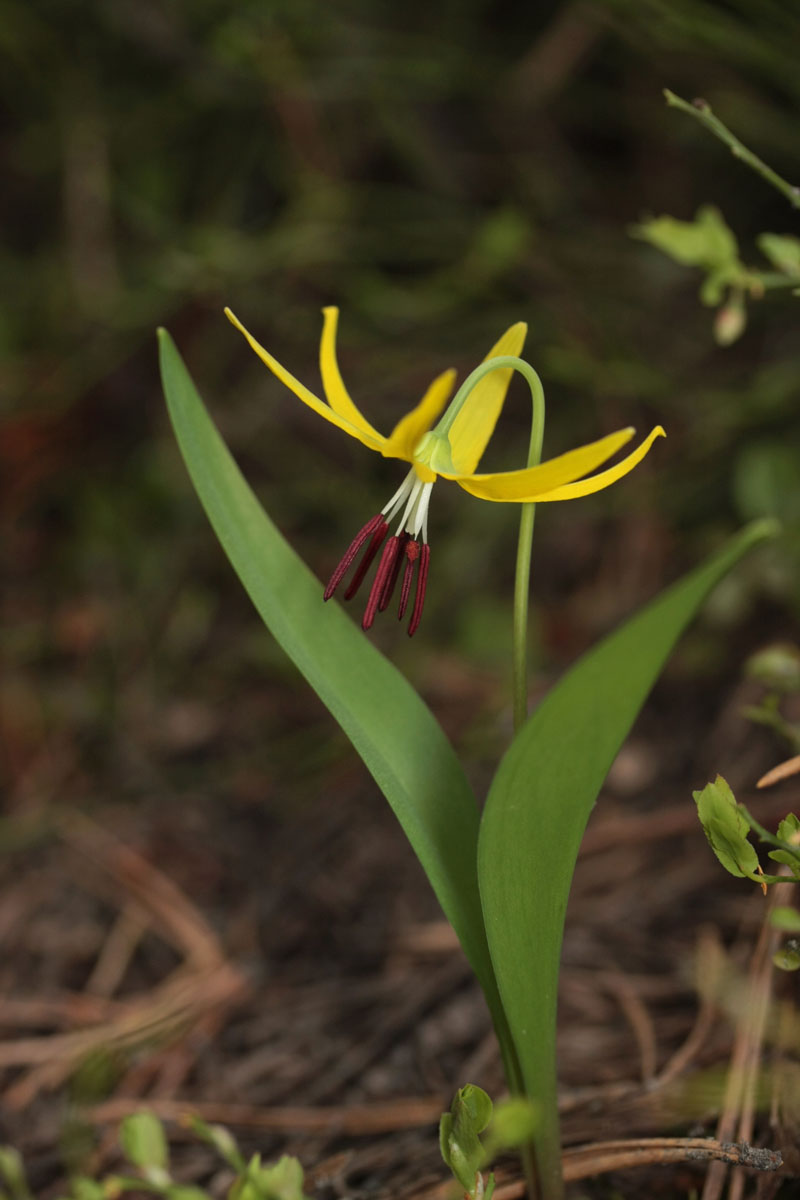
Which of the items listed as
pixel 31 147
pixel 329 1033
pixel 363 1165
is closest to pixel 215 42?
pixel 31 147

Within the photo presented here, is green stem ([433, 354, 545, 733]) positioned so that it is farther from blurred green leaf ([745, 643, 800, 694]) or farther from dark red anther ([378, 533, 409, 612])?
blurred green leaf ([745, 643, 800, 694])

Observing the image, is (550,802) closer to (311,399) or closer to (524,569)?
(524,569)

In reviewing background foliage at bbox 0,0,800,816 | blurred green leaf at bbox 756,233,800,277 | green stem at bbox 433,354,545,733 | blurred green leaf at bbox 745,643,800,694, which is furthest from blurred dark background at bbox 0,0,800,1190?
green stem at bbox 433,354,545,733

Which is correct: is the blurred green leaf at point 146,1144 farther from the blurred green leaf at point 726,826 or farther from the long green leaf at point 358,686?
the blurred green leaf at point 726,826

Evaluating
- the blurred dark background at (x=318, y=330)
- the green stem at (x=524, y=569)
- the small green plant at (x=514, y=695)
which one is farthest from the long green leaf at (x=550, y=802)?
the blurred dark background at (x=318, y=330)

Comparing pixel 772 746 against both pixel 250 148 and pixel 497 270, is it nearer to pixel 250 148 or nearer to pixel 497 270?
pixel 497 270

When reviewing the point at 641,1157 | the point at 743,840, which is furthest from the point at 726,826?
the point at 641,1157

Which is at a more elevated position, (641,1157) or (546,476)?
(546,476)
